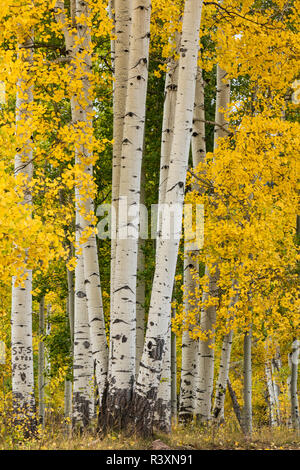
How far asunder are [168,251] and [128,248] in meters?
0.51

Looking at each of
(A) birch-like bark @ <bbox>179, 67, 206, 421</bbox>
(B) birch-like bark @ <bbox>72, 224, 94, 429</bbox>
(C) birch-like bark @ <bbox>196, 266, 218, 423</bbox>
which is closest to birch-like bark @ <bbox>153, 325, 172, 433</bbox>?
(B) birch-like bark @ <bbox>72, 224, 94, 429</bbox>

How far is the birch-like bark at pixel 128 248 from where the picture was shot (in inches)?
249

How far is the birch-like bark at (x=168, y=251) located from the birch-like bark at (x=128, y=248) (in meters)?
0.20

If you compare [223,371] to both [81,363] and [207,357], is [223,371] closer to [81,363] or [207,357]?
[207,357]

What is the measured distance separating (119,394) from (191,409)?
13.3 ft

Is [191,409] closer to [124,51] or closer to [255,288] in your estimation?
[255,288]

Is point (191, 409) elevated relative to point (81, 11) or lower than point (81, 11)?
lower

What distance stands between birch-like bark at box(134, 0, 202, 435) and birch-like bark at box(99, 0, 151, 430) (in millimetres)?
200

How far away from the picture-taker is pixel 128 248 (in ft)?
21.6

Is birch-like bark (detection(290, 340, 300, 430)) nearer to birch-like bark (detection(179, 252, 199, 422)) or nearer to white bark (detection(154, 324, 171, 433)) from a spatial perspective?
birch-like bark (detection(179, 252, 199, 422))

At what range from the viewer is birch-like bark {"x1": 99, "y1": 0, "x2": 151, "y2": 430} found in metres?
6.31

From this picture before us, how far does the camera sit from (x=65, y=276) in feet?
50.8

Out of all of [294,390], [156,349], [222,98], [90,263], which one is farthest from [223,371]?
[222,98]

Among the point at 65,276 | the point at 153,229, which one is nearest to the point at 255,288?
the point at 153,229
